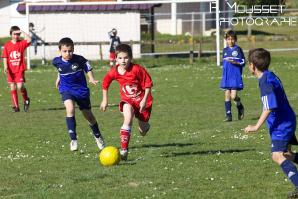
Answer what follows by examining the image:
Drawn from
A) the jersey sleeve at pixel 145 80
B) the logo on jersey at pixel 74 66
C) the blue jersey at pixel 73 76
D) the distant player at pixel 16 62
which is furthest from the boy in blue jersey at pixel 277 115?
the distant player at pixel 16 62

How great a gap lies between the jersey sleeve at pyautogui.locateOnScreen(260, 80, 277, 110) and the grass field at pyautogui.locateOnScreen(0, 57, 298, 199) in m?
1.07

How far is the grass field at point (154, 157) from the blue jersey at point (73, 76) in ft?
3.20

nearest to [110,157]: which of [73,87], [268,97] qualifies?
[73,87]

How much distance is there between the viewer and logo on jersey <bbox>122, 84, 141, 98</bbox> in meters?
11.9

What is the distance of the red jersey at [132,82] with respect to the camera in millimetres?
11828

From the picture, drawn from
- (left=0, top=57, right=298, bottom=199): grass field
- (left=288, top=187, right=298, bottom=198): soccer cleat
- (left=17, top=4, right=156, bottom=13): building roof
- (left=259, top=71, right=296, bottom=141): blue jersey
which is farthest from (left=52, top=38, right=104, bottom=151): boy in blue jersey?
(left=17, top=4, right=156, bottom=13): building roof

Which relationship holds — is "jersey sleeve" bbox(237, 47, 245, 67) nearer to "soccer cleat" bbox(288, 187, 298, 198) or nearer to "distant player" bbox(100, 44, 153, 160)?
"distant player" bbox(100, 44, 153, 160)

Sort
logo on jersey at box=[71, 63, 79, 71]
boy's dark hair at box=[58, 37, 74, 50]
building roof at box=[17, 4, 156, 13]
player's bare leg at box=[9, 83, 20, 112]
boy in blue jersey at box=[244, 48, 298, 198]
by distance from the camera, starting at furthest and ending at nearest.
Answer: building roof at box=[17, 4, 156, 13]
player's bare leg at box=[9, 83, 20, 112]
logo on jersey at box=[71, 63, 79, 71]
boy's dark hair at box=[58, 37, 74, 50]
boy in blue jersey at box=[244, 48, 298, 198]

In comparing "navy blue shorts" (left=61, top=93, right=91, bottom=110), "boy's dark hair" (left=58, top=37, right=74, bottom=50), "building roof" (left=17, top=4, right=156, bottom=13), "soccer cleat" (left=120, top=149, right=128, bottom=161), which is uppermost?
"building roof" (left=17, top=4, right=156, bottom=13)

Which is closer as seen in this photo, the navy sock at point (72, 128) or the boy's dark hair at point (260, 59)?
the boy's dark hair at point (260, 59)

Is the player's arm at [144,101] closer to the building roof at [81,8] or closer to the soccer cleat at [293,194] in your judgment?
the soccer cleat at [293,194]

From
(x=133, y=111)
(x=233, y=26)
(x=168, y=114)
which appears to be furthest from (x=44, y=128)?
(x=233, y=26)

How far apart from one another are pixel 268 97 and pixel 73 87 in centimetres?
516

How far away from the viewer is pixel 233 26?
39906 millimetres
